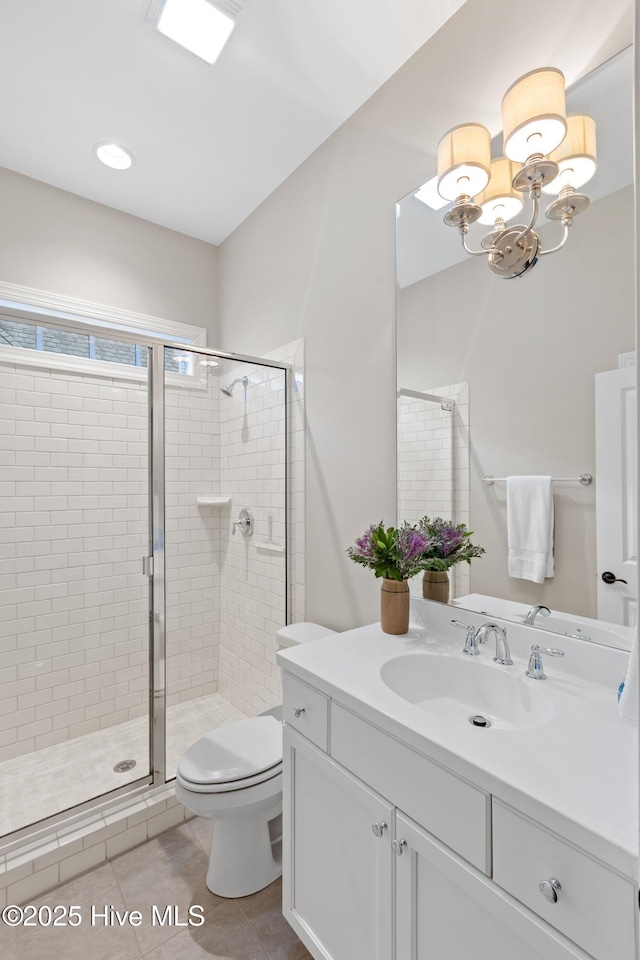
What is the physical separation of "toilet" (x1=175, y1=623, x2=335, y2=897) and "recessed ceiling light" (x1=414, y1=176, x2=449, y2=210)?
74.5 inches

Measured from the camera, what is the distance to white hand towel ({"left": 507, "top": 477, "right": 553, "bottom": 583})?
122 cm

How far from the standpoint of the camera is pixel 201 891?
1525 mm

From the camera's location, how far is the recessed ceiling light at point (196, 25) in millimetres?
1477

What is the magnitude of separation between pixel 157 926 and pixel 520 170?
2393 mm

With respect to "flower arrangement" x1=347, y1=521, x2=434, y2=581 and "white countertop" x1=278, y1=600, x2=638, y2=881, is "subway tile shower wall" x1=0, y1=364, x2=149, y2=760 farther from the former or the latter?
"white countertop" x1=278, y1=600, x2=638, y2=881

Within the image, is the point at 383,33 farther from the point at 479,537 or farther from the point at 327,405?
the point at 479,537

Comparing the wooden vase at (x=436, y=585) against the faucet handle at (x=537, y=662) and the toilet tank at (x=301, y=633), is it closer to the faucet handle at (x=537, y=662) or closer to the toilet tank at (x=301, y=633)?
the faucet handle at (x=537, y=662)

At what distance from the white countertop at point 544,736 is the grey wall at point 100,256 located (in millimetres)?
2205

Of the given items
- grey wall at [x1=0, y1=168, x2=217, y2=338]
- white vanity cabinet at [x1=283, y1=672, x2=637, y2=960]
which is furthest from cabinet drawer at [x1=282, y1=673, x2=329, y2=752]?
grey wall at [x1=0, y1=168, x2=217, y2=338]

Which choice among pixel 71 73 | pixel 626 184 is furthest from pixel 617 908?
pixel 71 73

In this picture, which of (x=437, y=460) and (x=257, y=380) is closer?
(x=437, y=460)

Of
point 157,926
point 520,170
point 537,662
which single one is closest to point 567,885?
point 537,662

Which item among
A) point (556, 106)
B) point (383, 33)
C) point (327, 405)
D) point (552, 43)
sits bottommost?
point (327, 405)

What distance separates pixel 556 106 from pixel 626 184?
0.93ft
